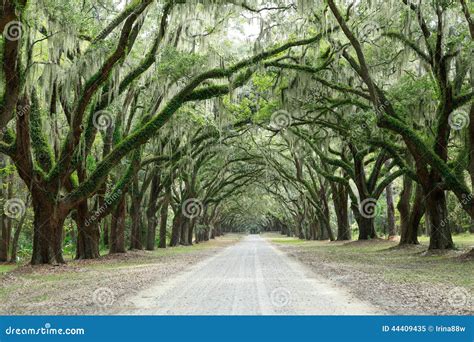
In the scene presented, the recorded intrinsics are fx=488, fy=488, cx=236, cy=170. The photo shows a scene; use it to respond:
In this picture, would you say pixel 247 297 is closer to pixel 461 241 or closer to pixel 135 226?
pixel 135 226

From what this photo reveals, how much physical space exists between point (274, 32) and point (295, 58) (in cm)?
132

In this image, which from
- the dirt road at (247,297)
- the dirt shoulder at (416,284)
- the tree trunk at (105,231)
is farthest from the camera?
the tree trunk at (105,231)

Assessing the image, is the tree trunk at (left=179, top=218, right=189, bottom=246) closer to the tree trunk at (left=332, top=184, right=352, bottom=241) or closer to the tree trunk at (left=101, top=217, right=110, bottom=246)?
the tree trunk at (left=101, top=217, right=110, bottom=246)

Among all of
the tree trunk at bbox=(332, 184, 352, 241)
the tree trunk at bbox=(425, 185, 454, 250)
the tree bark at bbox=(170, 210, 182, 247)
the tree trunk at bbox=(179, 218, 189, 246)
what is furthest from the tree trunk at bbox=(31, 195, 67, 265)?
the tree trunk at bbox=(179, 218, 189, 246)

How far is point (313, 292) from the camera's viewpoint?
8828mm

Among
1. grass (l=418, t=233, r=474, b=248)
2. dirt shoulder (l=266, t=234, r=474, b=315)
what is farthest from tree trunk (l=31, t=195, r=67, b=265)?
grass (l=418, t=233, r=474, b=248)

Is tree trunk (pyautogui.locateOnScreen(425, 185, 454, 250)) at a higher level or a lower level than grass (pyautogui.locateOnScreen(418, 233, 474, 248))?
higher

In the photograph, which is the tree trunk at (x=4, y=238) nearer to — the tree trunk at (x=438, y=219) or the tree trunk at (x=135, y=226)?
the tree trunk at (x=135, y=226)

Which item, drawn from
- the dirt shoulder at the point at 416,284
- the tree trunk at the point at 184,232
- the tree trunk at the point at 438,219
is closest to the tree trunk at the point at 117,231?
the dirt shoulder at the point at 416,284

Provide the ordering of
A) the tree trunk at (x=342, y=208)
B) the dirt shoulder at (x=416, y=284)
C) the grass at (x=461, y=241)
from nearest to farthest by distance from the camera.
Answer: the dirt shoulder at (x=416, y=284), the grass at (x=461, y=241), the tree trunk at (x=342, y=208)

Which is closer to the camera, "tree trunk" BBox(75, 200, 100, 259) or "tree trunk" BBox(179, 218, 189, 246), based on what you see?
"tree trunk" BBox(75, 200, 100, 259)

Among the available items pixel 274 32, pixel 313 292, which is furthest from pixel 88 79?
pixel 313 292

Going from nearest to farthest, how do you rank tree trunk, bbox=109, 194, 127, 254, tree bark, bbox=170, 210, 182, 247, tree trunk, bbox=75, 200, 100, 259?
tree trunk, bbox=75, 200, 100, 259, tree trunk, bbox=109, 194, 127, 254, tree bark, bbox=170, 210, 182, 247

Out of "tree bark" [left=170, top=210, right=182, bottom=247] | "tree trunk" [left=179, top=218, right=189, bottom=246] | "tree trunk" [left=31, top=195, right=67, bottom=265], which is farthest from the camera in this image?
"tree trunk" [left=179, top=218, right=189, bottom=246]
